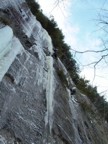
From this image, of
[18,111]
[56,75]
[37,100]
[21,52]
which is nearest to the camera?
[18,111]

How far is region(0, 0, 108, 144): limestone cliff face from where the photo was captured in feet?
16.0

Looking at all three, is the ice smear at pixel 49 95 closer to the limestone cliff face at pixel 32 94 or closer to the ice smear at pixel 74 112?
the limestone cliff face at pixel 32 94

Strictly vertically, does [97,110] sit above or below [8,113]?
above

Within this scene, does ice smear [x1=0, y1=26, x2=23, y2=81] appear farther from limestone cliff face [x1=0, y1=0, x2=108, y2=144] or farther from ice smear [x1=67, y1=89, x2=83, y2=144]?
ice smear [x1=67, y1=89, x2=83, y2=144]

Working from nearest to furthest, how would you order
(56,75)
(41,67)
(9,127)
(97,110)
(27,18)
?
(9,127) < (41,67) < (56,75) < (27,18) < (97,110)

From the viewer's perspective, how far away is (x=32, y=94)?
576 centimetres

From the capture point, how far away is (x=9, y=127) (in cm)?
458

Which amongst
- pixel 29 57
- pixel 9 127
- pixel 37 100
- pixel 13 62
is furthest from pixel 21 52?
pixel 9 127

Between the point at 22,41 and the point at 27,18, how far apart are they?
180cm

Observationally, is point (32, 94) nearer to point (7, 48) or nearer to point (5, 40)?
point (7, 48)

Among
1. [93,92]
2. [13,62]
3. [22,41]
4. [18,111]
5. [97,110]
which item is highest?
[93,92]

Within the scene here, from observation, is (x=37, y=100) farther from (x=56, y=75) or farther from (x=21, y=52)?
(x=56, y=75)

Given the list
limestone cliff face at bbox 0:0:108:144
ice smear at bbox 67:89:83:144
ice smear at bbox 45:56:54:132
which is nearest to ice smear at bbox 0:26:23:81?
limestone cliff face at bbox 0:0:108:144

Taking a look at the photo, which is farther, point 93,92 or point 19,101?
point 93,92
